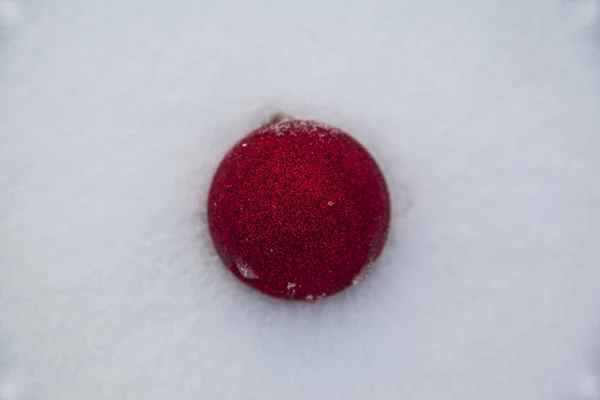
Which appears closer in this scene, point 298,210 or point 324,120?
point 298,210

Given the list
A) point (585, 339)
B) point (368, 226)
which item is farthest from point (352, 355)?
point (585, 339)

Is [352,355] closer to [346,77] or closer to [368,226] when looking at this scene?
[368,226]

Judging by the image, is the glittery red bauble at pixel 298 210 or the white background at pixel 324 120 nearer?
the glittery red bauble at pixel 298 210

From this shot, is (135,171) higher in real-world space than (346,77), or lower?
lower

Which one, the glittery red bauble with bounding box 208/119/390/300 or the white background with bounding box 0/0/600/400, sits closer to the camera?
the glittery red bauble with bounding box 208/119/390/300
